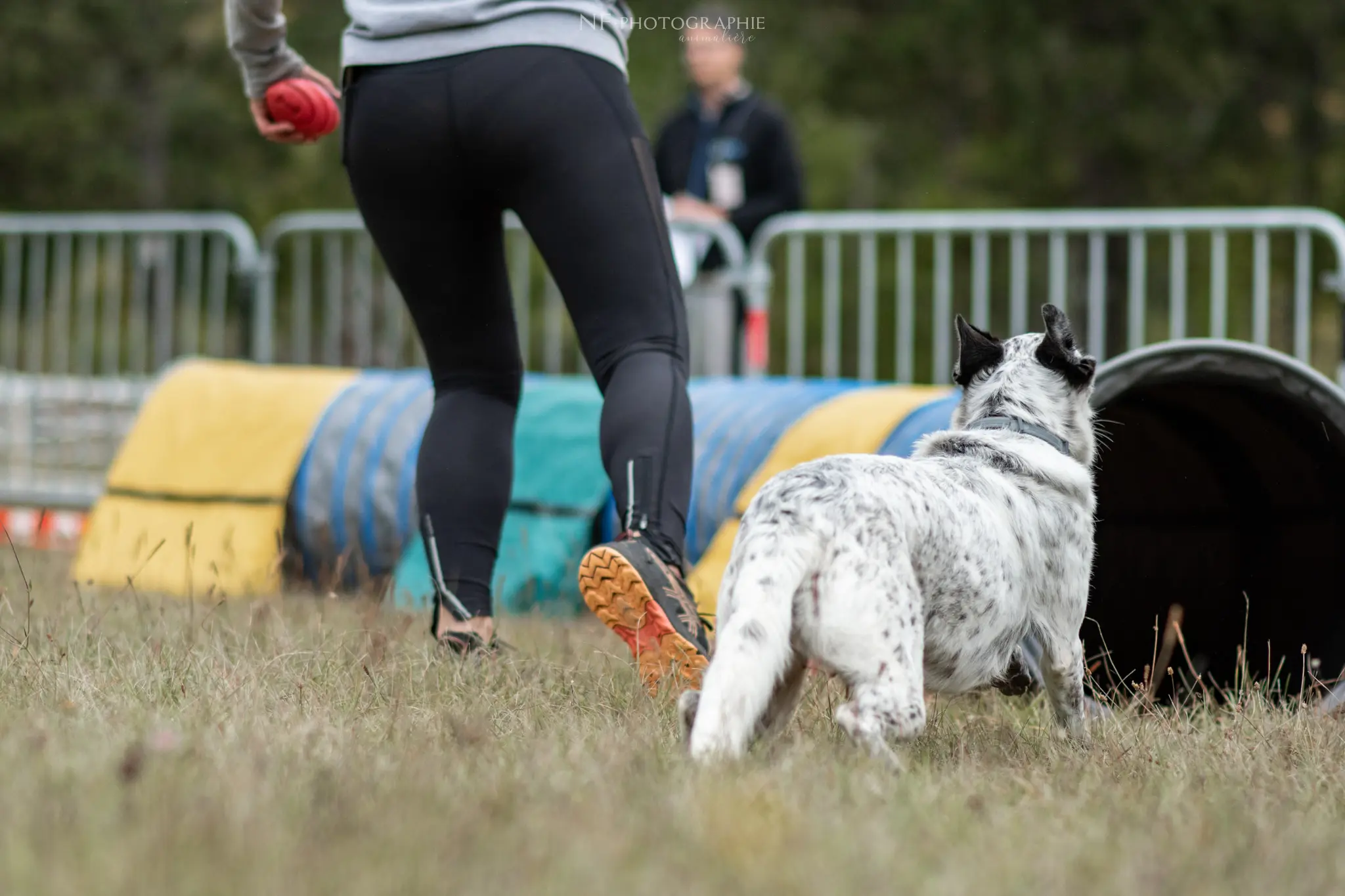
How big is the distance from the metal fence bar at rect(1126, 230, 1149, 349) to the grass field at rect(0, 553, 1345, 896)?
150 inches

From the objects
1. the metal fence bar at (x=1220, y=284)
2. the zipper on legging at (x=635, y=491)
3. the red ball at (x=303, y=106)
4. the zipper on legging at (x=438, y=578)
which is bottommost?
the zipper on legging at (x=438, y=578)

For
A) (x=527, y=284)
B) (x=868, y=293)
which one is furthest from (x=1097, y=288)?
(x=527, y=284)

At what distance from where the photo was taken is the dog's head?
3.19 m

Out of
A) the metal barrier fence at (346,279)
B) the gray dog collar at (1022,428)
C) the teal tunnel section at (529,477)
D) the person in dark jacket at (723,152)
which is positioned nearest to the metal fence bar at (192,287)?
the metal barrier fence at (346,279)

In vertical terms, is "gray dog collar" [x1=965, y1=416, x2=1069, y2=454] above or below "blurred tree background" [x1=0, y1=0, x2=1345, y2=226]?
below

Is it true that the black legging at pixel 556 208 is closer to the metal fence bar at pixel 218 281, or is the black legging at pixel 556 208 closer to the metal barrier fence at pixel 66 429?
the metal fence bar at pixel 218 281

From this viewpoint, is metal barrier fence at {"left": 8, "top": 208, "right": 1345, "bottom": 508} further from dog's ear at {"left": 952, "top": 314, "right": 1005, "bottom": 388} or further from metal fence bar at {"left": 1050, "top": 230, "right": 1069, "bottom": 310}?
dog's ear at {"left": 952, "top": 314, "right": 1005, "bottom": 388}

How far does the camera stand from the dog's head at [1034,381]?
10.5 feet

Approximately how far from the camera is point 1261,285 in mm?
6824

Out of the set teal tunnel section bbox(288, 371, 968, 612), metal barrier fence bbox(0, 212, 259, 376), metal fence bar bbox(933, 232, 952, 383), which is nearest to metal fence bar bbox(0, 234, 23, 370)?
metal barrier fence bbox(0, 212, 259, 376)

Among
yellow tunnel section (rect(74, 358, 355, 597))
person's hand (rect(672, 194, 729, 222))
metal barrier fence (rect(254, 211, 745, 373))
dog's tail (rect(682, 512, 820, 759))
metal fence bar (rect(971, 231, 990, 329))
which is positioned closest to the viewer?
dog's tail (rect(682, 512, 820, 759))

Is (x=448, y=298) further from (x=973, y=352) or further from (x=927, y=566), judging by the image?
(x=927, y=566)

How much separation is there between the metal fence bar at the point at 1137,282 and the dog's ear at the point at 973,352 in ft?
12.2

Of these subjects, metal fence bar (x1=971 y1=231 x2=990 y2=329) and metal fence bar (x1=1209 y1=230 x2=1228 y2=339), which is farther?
metal fence bar (x1=971 y1=231 x2=990 y2=329)
